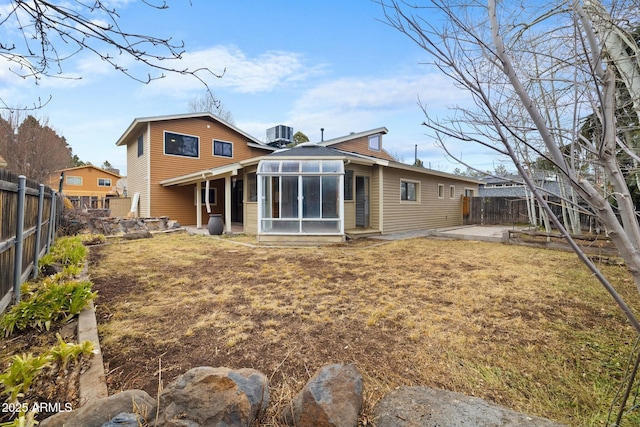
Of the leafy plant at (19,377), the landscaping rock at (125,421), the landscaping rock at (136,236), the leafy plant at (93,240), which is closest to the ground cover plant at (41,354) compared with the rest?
the leafy plant at (19,377)

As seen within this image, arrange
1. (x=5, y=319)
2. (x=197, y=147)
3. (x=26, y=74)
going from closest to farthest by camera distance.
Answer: (x=26, y=74) < (x=5, y=319) < (x=197, y=147)

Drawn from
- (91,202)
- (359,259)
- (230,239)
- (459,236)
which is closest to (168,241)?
(230,239)

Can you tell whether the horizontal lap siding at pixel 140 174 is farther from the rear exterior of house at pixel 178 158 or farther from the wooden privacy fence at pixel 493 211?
the wooden privacy fence at pixel 493 211

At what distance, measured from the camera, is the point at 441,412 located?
68.0 inches

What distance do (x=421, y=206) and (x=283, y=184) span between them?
6.93 meters

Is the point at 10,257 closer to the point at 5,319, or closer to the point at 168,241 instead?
the point at 5,319

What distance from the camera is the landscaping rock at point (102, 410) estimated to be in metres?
1.52

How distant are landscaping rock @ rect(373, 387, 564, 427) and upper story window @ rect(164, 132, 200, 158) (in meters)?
15.0

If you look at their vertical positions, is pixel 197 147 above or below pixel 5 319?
above

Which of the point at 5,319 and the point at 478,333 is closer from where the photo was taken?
the point at 5,319

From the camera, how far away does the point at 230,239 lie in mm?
10016

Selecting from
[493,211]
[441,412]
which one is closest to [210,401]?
[441,412]

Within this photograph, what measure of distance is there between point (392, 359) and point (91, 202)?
34276 mm

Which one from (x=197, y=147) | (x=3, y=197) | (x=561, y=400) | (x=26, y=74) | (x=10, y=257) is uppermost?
(x=197, y=147)
